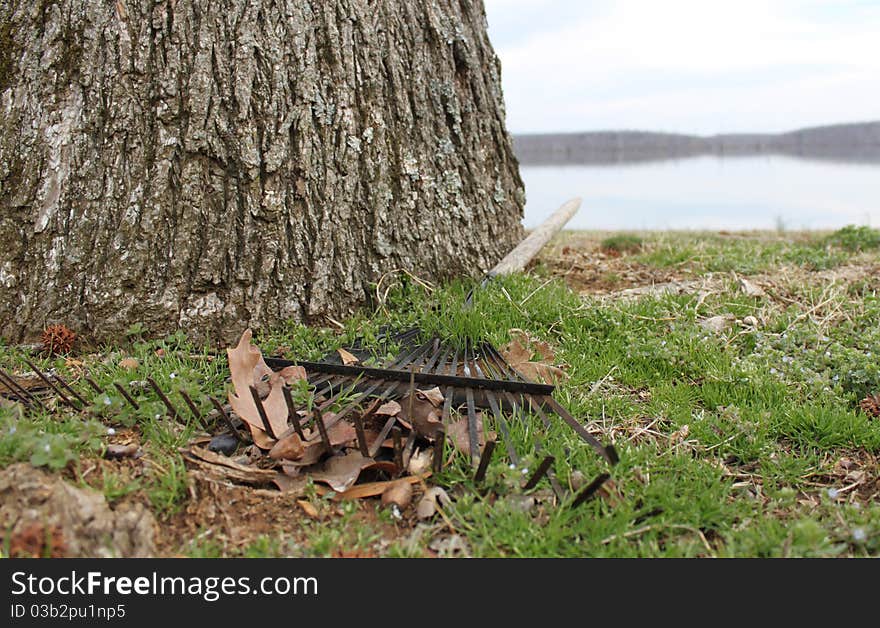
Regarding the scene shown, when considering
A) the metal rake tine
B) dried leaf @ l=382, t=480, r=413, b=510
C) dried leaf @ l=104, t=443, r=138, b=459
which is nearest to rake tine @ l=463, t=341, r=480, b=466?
the metal rake tine

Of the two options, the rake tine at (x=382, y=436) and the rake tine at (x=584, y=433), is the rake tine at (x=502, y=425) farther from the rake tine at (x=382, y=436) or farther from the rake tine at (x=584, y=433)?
the rake tine at (x=382, y=436)

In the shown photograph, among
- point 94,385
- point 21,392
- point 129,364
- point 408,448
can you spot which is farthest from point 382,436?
point 21,392

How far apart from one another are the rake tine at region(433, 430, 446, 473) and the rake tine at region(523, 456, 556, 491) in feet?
0.85

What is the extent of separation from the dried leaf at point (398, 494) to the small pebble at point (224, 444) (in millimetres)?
550

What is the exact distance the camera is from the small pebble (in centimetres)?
224

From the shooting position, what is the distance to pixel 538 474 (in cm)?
197

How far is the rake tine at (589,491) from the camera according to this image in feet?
6.13

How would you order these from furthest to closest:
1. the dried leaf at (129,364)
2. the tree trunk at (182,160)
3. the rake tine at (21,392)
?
the tree trunk at (182,160) → the dried leaf at (129,364) → the rake tine at (21,392)

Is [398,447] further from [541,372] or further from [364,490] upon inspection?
[541,372]

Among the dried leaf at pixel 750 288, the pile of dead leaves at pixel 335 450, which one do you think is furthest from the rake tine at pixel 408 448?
the dried leaf at pixel 750 288

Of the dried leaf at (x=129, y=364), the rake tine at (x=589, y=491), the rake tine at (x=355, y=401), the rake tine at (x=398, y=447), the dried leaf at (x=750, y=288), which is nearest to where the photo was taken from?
the rake tine at (x=589, y=491)

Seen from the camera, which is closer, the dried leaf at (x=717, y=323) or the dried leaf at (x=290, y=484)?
the dried leaf at (x=290, y=484)
